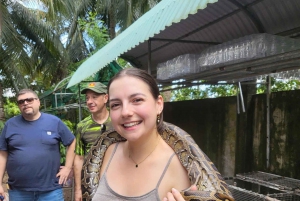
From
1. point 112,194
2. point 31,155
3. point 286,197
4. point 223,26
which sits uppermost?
point 223,26

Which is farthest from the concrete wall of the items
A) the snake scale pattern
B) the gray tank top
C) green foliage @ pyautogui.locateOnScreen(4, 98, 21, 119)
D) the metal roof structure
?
green foliage @ pyautogui.locateOnScreen(4, 98, 21, 119)

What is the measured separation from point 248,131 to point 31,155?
398 cm

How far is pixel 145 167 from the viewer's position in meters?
1.72

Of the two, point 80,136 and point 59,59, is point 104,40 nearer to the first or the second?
point 80,136

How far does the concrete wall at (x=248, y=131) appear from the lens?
16.8ft

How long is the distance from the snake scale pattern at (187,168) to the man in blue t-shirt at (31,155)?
2249 mm

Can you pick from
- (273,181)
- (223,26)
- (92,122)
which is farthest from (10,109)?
(273,181)

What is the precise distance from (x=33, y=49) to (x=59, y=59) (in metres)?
1.64

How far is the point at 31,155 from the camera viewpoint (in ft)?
13.7

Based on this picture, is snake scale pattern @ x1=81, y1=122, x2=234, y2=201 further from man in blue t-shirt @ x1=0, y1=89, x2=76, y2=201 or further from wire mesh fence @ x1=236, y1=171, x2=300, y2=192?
wire mesh fence @ x1=236, y1=171, x2=300, y2=192

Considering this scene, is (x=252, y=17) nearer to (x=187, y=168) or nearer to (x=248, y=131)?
(x=248, y=131)

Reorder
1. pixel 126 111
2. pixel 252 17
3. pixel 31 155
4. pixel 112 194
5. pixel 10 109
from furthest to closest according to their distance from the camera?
pixel 10 109 → pixel 252 17 → pixel 31 155 → pixel 112 194 → pixel 126 111

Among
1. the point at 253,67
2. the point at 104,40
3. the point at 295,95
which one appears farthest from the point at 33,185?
the point at 104,40

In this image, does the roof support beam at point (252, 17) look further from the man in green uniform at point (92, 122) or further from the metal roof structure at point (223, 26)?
the man in green uniform at point (92, 122)
